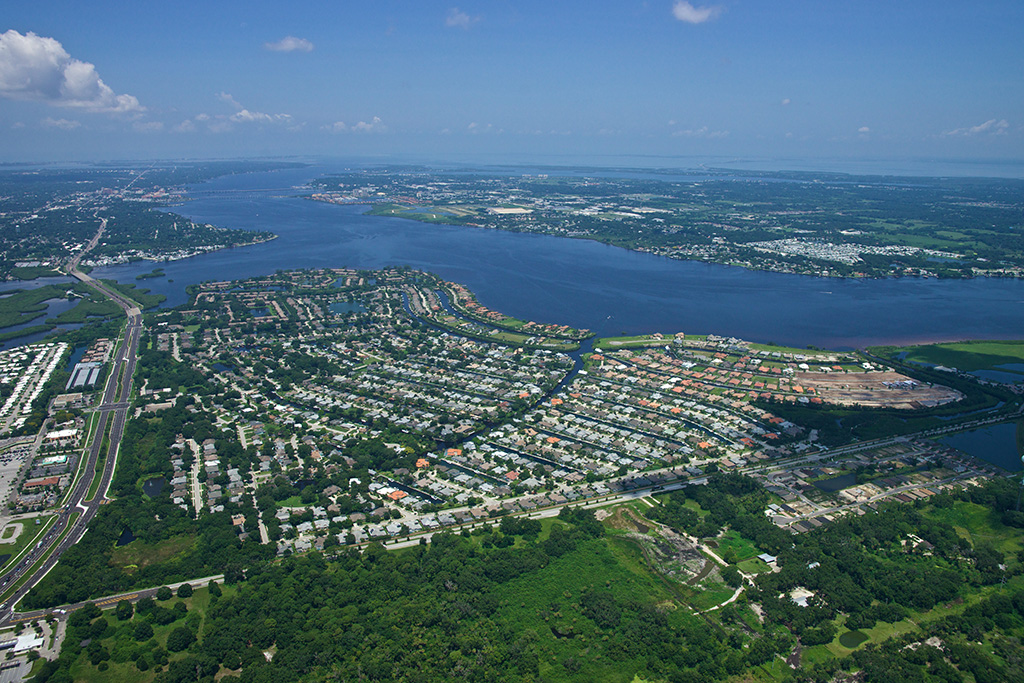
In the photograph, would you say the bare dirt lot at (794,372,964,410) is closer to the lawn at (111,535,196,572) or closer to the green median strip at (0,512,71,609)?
the lawn at (111,535,196,572)

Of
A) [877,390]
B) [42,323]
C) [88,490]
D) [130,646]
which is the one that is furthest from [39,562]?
[877,390]

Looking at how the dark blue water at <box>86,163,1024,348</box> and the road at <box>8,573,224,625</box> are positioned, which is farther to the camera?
the dark blue water at <box>86,163,1024,348</box>

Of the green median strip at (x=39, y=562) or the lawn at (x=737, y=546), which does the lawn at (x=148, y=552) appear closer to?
the green median strip at (x=39, y=562)

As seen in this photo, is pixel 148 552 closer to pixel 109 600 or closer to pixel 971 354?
pixel 109 600

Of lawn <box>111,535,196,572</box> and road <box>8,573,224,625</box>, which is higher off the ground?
lawn <box>111,535,196,572</box>

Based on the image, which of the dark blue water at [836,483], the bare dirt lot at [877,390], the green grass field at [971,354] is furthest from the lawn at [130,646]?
the green grass field at [971,354]

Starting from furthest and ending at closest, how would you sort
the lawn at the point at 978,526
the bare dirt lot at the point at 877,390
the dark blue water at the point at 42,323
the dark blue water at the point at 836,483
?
the dark blue water at the point at 42,323, the bare dirt lot at the point at 877,390, the dark blue water at the point at 836,483, the lawn at the point at 978,526

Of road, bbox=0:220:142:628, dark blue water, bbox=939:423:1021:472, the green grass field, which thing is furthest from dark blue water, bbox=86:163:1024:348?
road, bbox=0:220:142:628
